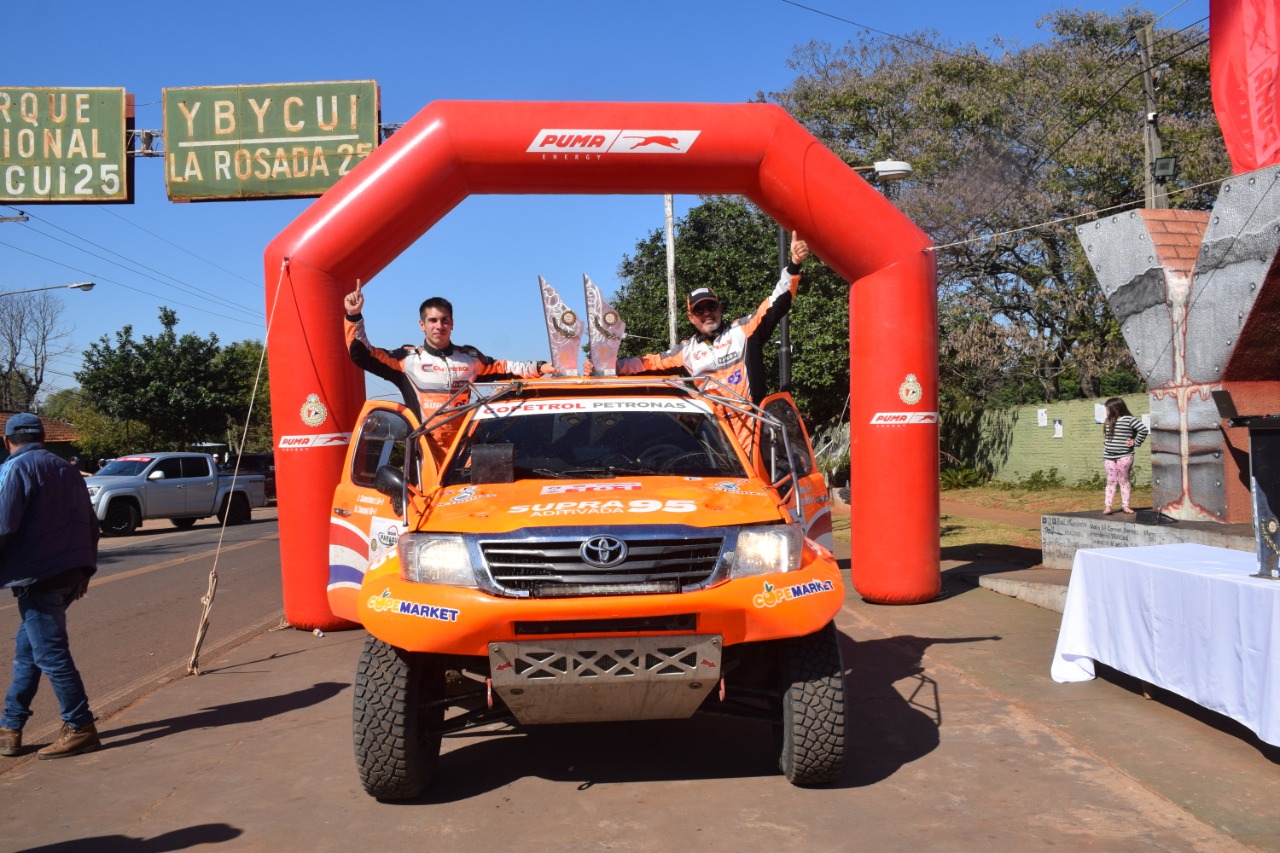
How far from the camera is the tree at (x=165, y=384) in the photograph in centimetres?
3991

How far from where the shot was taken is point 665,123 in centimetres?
880

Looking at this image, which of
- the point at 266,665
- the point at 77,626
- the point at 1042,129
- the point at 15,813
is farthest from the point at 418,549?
the point at 1042,129

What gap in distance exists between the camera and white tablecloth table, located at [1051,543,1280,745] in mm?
4891

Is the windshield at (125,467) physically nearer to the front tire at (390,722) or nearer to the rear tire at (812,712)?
the front tire at (390,722)

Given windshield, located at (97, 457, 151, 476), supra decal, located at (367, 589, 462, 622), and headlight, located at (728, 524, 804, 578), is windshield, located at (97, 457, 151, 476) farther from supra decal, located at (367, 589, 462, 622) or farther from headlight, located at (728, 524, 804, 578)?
headlight, located at (728, 524, 804, 578)

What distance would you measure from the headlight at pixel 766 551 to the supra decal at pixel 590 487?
660 millimetres

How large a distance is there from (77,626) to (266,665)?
381 centimetres

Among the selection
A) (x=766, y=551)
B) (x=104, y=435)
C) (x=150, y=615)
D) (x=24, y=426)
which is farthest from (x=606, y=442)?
(x=104, y=435)

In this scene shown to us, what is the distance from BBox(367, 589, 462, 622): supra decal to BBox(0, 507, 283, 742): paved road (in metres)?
3.06

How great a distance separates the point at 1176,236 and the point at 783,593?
712 centimetres

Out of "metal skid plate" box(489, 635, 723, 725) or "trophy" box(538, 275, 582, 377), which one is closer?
"metal skid plate" box(489, 635, 723, 725)

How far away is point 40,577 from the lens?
5.66 meters

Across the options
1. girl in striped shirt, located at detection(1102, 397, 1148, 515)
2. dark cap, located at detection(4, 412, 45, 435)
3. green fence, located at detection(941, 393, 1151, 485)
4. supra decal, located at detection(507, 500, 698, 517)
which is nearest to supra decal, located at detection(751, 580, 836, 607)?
supra decal, located at detection(507, 500, 698, 517)

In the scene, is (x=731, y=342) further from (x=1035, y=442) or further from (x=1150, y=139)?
(x=1035, y=442)
